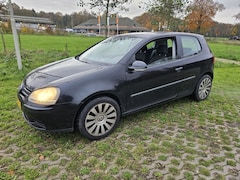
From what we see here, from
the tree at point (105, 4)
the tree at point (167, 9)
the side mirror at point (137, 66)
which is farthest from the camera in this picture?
the tree at point (167, 9)

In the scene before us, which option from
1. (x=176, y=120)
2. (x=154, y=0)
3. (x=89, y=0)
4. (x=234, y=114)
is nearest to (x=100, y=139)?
(x=176, y=120)

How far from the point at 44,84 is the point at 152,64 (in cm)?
185

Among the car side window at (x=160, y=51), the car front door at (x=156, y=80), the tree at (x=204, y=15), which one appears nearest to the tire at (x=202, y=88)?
the car front door at (x=156, y=80)

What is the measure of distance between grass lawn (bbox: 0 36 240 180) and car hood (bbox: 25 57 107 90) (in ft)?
2.72

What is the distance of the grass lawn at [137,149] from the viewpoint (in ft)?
7.95

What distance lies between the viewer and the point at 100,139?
3.12 metres

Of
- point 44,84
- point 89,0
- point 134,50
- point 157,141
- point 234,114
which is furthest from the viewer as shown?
point 89,0

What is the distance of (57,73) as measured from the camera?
10.3 ft

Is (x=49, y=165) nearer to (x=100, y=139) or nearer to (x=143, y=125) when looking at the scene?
(x=100, y=139)

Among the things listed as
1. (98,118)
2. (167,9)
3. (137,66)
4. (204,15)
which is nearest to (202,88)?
(137,66)

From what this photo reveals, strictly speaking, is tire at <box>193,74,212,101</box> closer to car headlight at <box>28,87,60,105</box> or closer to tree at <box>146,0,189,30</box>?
car headlight at <box>28,87,60,105</box>

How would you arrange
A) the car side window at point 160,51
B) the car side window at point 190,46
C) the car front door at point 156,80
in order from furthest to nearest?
the car side window at point 190,46 < the car side window at point 160,51 < the car front door at point 156,80

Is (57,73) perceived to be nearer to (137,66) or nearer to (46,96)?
(46,96)

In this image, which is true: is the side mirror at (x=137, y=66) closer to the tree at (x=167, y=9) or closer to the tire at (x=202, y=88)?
the tire at (x=202, y=88)
